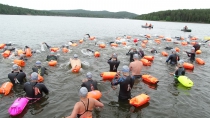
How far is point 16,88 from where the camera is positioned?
10.2m

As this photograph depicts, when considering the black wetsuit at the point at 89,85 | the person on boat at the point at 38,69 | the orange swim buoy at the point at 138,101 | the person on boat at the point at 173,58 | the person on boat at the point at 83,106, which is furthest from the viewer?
the person on boat at the point at 173,58

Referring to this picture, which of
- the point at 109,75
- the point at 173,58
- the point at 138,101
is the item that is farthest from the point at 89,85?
the point at 173,58

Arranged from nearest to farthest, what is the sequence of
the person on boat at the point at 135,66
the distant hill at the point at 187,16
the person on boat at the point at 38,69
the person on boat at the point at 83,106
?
the person on boat at the point at 83,106 → the person on boat at the point at 135,66 → the person on boat at the point at 38,69 → the distant hill at the point at 187,16

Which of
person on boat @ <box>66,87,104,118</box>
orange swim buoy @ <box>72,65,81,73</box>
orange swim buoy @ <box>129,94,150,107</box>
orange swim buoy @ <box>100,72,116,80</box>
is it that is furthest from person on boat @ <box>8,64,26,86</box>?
orange swim buoy @ <box>129,94,150,107</box>

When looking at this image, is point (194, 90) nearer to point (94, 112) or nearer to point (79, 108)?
point (94, 112)

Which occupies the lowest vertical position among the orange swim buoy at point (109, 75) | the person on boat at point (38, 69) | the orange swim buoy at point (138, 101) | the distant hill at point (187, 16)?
the orange swim buoy at point (138, 101)

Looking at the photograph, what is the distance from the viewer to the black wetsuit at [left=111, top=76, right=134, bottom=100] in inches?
305

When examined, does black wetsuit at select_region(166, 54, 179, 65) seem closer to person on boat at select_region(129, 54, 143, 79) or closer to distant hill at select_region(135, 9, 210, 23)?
person on boat at select_region(129, 54, 143, 79)

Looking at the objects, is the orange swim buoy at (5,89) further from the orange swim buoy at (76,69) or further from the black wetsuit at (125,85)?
the black wetsuit at (125,85)

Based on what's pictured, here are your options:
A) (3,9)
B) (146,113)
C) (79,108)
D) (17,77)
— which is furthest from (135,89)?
(3,9)

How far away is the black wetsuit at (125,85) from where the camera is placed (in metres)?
A: 7.75

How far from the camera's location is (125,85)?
7.89m

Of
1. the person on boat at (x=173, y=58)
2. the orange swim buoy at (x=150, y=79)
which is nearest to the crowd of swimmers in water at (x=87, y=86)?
the orange swim buoy at (x=150, y=79)

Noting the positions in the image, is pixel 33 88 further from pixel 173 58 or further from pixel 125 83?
pixel 173 58
